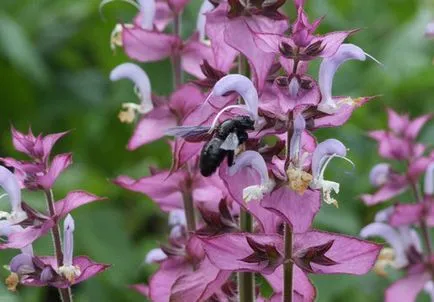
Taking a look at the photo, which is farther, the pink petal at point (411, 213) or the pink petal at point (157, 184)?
the pink petal at point (411, 213)

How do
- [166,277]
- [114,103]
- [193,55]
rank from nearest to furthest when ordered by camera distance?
1. [166,277]
2. [193,55]
3. [114,103]

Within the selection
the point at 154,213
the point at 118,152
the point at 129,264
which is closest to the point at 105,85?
the point at 118,152

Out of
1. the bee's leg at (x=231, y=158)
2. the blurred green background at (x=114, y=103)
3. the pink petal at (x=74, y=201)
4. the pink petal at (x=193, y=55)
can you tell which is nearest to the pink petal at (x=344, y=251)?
the bee's leg at (x=231, y=158)

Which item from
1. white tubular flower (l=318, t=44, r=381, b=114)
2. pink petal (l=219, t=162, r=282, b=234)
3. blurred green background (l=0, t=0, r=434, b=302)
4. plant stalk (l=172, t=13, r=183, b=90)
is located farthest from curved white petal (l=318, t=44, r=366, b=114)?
blurred green background (l=0, t=0, r=434, b=302)

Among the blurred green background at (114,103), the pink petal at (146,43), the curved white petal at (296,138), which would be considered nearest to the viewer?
the curved white petal at (296,138)

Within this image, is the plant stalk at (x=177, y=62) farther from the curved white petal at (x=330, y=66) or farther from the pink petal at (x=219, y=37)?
the curved white petal at (x=330, y=66)

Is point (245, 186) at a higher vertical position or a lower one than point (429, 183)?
higher

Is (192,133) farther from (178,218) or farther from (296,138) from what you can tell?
(178,218)

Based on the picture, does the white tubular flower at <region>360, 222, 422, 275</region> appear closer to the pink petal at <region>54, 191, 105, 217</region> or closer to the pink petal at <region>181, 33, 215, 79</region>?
the pink petal at <region>181, 33, 215, 79</region>

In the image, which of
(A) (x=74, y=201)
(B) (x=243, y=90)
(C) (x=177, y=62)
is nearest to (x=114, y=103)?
(C) (x=177, y=62)
